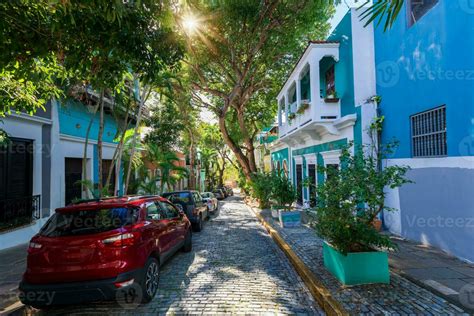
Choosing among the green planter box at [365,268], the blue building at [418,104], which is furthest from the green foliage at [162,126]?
the green planter box at [365,268]

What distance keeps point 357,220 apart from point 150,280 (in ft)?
11.5

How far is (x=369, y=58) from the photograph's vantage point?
903 centimetres

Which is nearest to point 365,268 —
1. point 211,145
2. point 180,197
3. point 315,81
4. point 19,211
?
point 315,81

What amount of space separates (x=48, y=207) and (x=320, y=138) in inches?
413

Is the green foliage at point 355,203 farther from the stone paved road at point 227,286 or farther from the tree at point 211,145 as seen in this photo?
the tree at point 211,145

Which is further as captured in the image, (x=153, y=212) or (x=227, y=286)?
(x=153, y=212)

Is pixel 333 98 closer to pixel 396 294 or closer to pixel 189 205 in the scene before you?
pixel 189 205

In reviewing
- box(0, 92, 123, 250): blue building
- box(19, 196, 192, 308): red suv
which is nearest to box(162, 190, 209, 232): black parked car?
box(0, 92, 123, 250): blue building

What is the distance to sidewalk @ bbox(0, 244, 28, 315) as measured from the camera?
4523 millimetres

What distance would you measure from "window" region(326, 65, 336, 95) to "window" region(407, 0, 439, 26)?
3743 mm

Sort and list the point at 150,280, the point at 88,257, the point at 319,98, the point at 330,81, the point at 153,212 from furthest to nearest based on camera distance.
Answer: the point at 330,81 < the point at 319,98 < the point at 153,212 < the point at 150,280 < the point at 88,257

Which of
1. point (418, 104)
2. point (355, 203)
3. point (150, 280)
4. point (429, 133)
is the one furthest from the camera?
point (418, 104)

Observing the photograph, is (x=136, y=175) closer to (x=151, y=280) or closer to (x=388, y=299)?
(x=151, y=280)

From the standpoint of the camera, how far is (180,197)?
10617 mm
